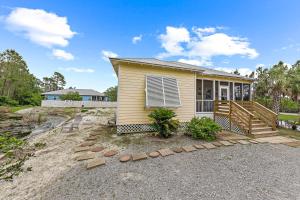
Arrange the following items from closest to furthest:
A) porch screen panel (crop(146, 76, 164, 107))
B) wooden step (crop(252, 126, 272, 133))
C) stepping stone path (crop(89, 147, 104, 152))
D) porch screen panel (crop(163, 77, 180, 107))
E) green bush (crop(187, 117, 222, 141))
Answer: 1. stepping stone path (crop(89, 147, 104, 152))
2. green bush (crop(187, 117, 222, 141))
3. porch screen panel (crop(146, 76, 164, 107))
4. wooden step (crop(252, 126, 272, 133))
5. porch screen panel (crop(163, 77, 180, 107))

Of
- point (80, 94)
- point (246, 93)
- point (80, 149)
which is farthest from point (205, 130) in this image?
point (80, 94)

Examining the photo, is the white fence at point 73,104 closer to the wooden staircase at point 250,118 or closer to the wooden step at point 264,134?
the wooden staircase at point 250,118

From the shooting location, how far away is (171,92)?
7562 mm

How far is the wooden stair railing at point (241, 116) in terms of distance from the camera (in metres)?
6.94

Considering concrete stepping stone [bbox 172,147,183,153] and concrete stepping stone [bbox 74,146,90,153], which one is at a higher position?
concrete stepping stone [bbox 172,147,183,153]

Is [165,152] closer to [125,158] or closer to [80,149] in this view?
[125,158]

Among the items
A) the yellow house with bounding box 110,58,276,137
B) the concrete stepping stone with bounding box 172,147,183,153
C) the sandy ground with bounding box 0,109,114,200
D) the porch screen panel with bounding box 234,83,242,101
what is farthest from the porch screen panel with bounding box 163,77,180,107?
the porch screen panel with bounding box 234,83,242,101

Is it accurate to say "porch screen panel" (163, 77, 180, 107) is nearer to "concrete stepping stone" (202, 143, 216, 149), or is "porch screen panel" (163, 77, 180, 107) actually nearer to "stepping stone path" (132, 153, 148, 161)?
"concrete stepping stone" (202, 143, 216, 149)

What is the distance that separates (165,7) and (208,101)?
8.09 metres

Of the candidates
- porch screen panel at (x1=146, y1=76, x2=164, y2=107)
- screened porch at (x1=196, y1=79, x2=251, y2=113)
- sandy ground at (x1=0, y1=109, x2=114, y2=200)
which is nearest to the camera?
sandy ground at (x1=0, y1=109, x2=114, y2=200)

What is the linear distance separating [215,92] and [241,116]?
A: 2880mm

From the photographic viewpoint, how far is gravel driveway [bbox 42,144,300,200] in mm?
2736

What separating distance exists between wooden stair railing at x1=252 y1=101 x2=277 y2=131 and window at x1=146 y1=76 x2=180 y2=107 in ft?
16.7

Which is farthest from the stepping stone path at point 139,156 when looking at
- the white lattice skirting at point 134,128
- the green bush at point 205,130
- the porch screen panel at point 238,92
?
the porch screen panel at point 238,92
